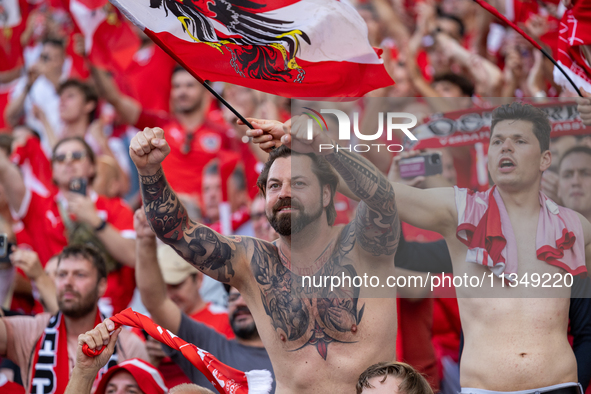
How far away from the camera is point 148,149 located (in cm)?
298

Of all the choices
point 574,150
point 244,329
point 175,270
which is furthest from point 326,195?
point 175,270

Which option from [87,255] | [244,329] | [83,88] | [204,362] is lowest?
[244,329]

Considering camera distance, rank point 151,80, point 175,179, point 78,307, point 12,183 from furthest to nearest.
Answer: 1. point 151,80
2. point 175,179
3. point 12,183
4. point 78,307

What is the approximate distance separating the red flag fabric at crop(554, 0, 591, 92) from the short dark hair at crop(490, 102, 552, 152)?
684 millimetres

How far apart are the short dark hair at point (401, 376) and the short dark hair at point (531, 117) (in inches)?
54.5

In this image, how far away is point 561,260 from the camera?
3.18 meters

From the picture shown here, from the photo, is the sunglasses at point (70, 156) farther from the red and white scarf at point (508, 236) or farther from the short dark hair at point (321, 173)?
the red and white scarf at point (508, 236)

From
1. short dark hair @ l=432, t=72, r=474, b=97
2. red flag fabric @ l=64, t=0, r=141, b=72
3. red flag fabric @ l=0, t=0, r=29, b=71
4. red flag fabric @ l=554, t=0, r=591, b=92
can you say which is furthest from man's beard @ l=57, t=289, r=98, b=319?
red flag fabric @ l=0, t=0, r=29, b=71

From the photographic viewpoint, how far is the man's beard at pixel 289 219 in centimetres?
313

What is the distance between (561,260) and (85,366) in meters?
2.43

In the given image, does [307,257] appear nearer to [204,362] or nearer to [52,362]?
[204,362]

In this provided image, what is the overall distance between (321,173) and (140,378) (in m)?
1.67

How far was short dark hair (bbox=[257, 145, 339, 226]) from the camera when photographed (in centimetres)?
322

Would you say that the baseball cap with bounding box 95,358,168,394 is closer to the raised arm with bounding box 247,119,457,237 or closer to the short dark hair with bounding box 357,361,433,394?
the short dark hair with bounding box 357,361,433,394
